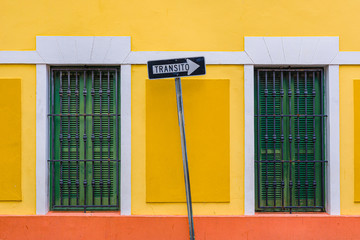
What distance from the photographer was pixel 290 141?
4.89 meters

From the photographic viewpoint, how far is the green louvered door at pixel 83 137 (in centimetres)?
487

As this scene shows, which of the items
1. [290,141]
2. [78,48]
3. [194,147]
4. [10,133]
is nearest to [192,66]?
[194,147]

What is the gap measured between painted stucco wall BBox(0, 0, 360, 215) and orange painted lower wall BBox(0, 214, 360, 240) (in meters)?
0.13

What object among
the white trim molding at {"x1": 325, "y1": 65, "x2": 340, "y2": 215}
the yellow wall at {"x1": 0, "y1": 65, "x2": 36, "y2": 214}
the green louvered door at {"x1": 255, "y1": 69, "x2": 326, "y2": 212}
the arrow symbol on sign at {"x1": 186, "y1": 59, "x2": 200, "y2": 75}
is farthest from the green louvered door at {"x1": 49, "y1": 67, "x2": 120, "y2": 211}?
the white trim molding at {"x1": 325, "y1": 65, "x2": 340, "y2": 215}

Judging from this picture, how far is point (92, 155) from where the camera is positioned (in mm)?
4875

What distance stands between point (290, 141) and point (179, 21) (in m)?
2.31

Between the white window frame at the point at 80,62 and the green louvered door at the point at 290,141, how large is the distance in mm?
1843

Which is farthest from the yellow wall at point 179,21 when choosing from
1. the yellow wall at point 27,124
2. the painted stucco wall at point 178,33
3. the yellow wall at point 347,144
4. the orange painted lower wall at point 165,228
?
the orange painted lower wall at point 165,228

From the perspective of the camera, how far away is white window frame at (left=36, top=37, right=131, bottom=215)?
4.73 metres

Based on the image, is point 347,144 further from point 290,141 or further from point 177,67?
point 177,67

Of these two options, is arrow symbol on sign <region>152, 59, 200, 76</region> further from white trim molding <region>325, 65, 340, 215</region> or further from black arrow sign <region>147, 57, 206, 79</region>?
white trim molding <region>325, 65, 340, 215</region>

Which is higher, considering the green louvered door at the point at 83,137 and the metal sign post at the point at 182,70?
the metal sign post at the point at 182,70

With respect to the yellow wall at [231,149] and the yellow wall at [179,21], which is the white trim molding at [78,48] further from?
the yellow wall at [231,149]

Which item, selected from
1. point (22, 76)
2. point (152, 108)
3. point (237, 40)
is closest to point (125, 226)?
point (152, 108)
